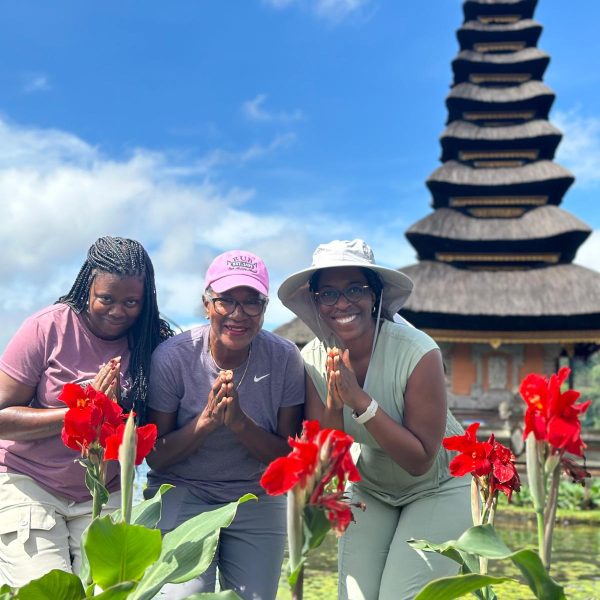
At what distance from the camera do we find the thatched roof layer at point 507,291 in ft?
58.0

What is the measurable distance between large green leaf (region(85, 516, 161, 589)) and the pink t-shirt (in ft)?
3.27

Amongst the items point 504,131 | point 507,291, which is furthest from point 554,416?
point 504,131

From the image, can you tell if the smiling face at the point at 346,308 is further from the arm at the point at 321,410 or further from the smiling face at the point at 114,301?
the smiling face at the point at 114,301

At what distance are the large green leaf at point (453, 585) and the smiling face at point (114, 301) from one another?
148 centimetres

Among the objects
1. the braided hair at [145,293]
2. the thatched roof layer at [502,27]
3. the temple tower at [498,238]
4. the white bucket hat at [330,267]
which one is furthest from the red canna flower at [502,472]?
the thatched roof layer at [502,27]

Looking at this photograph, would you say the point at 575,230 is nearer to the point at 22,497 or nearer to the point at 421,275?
the point at 421,275

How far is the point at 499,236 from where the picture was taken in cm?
1934

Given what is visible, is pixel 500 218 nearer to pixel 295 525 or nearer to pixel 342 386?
pixel 342 386

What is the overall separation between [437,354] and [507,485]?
2.13 feet

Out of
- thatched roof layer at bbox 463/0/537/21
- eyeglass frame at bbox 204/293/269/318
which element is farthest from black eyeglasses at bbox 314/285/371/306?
thatched roof layer at bbox 463/0/537/21

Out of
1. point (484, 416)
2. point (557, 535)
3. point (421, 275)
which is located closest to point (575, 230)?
point (421, 275)

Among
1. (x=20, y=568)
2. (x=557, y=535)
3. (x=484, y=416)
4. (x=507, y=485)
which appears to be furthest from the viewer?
(x=484, y=416)

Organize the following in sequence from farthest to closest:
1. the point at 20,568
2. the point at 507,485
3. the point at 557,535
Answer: the point at 557,535 < the point at 20,568 < the point at 507,485

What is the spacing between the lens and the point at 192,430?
255 centimetres
